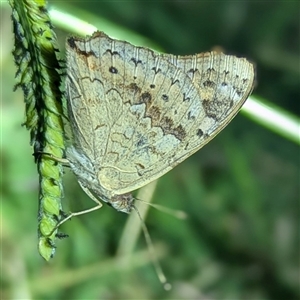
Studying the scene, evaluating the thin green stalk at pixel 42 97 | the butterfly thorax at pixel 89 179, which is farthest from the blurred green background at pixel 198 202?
the thin green stalk at pixel 42 97

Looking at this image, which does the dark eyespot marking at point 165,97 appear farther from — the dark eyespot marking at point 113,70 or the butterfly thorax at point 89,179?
the butterfly thorax at point 89,179

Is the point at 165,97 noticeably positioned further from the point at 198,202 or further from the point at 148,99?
the point at 198,202

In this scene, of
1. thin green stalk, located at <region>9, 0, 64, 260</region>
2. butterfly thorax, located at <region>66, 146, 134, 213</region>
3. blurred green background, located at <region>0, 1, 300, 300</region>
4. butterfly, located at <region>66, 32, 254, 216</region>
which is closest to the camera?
thin green stalk, located at <region>9, 0, 64, 260</region>

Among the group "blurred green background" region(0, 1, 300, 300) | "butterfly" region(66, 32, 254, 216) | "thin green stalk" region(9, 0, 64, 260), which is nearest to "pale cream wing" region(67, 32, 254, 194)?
"butterfly" region(66, 32, 254, 216)

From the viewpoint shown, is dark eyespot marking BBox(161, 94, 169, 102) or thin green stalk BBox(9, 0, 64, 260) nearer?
thin green stalk BBox(9, 0, 64, 260)

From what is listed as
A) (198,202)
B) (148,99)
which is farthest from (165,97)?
(198,202)

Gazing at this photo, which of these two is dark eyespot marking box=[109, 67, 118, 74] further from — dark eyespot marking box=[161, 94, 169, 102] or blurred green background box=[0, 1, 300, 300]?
blurred green background box=[0, 1, 300, 300]
